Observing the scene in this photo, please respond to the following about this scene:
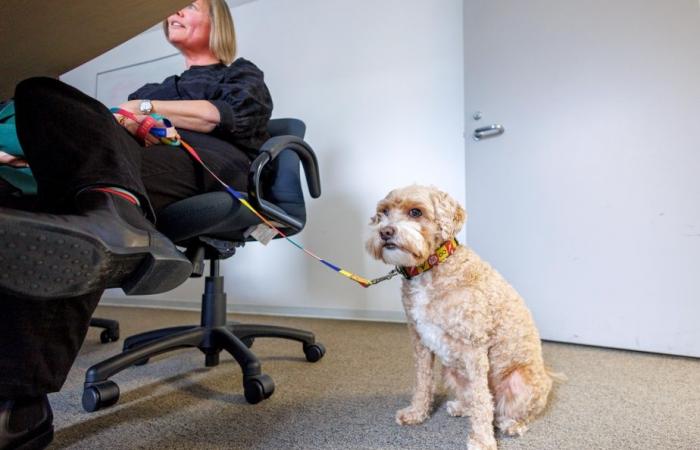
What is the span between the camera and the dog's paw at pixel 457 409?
96 cm

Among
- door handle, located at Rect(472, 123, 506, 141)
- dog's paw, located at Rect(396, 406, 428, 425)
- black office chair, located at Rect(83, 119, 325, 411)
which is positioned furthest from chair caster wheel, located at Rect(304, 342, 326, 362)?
door handle, located at Rect(472, 123, 506, 141)

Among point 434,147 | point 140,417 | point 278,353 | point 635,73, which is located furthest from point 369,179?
point 140,417

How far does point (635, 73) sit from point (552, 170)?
1.62ft

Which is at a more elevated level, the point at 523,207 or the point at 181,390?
the point at 523,207

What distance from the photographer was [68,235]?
0.45 meters

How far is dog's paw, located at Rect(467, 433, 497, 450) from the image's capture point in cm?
79

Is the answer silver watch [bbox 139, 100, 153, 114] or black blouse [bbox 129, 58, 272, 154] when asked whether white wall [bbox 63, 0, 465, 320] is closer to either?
black blouse [bbox 129, 58, 272, 154]

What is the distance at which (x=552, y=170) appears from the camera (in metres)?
1.80

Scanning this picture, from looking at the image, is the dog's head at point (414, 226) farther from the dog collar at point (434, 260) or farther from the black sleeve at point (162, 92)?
the black sleeve at point (162, 92)

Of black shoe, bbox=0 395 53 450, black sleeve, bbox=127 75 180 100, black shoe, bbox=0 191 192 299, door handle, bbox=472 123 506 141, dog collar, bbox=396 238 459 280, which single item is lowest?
black shoe, bbox=0 395 53 450

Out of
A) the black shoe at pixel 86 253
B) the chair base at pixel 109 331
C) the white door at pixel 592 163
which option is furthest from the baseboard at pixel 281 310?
the black shoe at pixel 86 253

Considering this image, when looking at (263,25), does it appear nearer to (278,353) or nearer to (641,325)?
(278,353)

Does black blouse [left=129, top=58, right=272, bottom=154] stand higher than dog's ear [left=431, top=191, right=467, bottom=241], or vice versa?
black blouse [left=129, top=58, right=272, bottom=154]

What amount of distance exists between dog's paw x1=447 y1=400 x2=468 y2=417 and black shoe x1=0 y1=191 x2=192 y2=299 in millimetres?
737
